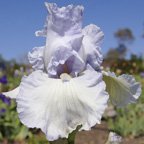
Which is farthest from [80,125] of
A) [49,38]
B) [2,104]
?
[2,104]

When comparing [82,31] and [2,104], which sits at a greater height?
[82,31]

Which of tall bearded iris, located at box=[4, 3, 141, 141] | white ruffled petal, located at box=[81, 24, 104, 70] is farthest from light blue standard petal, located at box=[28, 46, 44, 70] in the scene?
white ruffled petal, located at box=[81, 24, 104, 70]

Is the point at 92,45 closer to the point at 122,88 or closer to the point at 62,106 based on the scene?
the point at 122,88

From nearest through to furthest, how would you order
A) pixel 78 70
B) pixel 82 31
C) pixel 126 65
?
pixel 78 70 → pixel 82 31 → pixel 126 65

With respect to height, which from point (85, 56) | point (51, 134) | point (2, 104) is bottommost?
point (2, 104)

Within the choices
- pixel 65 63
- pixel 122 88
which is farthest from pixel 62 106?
pixel 122 88

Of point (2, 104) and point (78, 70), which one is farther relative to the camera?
point (2, 104)

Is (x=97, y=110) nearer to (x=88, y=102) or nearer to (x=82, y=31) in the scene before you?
(x=88, y=102)

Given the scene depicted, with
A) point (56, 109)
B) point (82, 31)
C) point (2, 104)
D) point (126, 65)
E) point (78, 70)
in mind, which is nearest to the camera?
point (56, 109)
